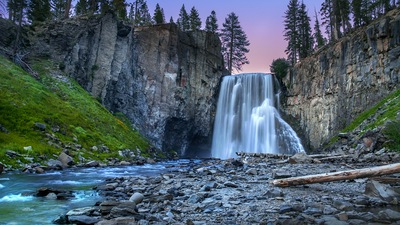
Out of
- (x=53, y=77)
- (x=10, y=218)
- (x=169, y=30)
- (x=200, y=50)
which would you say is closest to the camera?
(x=10, y=218)

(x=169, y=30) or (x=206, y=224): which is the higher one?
(x=169, y=30)

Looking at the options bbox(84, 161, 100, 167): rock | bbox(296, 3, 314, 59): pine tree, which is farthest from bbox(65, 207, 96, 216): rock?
bbox(296, 3, 314, 59): pine tree

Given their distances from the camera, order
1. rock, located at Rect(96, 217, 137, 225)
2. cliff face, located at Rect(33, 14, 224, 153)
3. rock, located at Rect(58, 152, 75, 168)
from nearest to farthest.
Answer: rock, located at Rect(96, 217, 137, 225), rock, located at Rect(58, 152, 75, 168), cliff face, located at Rect(33, 14, 224, 153)

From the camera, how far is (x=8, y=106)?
21.5 m

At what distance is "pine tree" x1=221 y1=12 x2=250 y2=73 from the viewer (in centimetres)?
6606

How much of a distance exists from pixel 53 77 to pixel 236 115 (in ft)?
94.8

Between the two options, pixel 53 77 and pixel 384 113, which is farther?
pixel 53 77

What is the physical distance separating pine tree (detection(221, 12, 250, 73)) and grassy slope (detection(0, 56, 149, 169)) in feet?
129

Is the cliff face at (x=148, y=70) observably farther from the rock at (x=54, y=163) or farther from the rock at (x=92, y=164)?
the rock at (x=54, y=163)

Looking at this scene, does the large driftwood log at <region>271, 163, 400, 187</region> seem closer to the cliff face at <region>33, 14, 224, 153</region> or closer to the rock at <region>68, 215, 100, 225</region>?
the rock at <region>68, 215, 100, 225</region>

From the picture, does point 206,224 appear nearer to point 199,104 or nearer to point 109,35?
point 109,35

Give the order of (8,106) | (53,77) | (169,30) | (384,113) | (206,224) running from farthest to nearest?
1. (169,30)
2. (53,77)
3. (384,113)
4. (8,106)
5. (206,224)

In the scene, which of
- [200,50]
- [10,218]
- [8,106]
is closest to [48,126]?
[8,106]

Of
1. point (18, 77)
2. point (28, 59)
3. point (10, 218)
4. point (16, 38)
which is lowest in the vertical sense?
point (10, 218)
